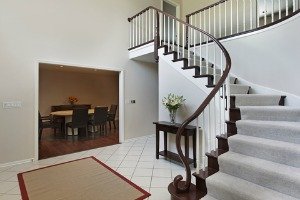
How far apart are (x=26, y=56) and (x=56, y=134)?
3235 millimetres

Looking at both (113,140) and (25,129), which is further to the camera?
(113,140)

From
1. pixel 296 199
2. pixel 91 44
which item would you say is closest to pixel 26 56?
pixel 91 44

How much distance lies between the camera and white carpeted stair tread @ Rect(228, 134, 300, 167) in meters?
1.86

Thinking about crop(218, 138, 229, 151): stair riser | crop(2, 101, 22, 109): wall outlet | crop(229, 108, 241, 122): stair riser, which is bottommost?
crop(218, 138, 229, 151): stair riser

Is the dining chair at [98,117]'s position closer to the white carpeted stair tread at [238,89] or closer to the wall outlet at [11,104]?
the wall outlet at [11,104]

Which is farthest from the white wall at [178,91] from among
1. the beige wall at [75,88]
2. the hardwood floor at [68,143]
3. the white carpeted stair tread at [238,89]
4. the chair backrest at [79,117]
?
the beige wall at [75,88]

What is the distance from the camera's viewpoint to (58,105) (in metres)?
8.20

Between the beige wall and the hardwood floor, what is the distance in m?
2.64

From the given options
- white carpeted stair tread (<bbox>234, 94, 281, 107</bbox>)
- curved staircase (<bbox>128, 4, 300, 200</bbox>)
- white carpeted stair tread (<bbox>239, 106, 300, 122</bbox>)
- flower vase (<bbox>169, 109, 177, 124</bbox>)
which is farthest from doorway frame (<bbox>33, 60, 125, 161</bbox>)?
white carpeted stair tread (<bbox>239, 106, 300, 122</bbox>)

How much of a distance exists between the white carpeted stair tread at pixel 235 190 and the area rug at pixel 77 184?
900mm

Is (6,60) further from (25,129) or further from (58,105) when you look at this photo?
(58,105)

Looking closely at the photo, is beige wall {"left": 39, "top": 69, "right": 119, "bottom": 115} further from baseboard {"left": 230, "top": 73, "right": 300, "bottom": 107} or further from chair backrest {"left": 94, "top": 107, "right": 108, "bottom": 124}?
baseboard {"left": 230, "top": 73, "right": 300, "bottom": 107}

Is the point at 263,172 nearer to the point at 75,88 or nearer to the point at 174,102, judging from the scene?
the point at 174,102

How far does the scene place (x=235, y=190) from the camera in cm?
183
